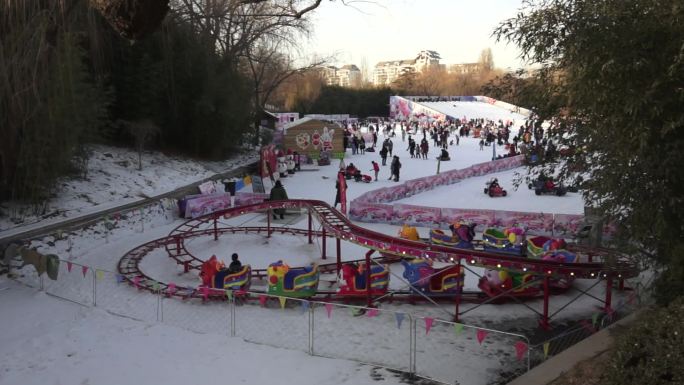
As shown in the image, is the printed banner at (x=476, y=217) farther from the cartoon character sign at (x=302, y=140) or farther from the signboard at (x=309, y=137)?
the cartoon character sign at (x=302, y=140)

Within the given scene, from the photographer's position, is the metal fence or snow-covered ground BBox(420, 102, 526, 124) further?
snow-covered ground BBox(420, 102, 526, 124)

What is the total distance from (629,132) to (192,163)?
23.5 meters

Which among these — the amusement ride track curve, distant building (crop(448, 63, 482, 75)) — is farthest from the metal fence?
distant building (crop(448, 63, 482, 75))

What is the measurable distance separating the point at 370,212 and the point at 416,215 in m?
1.49

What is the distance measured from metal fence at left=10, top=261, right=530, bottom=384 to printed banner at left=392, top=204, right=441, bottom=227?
24.7ft

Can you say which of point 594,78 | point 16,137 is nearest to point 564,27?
point 594,78

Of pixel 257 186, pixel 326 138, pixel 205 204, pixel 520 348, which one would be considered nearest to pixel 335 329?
pixel 520 348

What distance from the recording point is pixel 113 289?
10938mm

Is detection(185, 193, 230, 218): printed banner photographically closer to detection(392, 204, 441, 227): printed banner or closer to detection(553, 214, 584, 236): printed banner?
detection(392, 204, 441, 227): printed banner

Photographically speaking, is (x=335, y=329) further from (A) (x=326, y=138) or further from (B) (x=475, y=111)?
(B) (x=475, y=111)

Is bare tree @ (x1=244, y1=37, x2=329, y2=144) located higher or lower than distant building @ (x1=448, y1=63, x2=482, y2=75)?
lower

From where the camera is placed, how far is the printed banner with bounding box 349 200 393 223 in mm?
17303

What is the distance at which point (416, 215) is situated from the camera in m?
16.9

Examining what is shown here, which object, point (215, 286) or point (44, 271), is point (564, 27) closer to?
point (215, 286)
